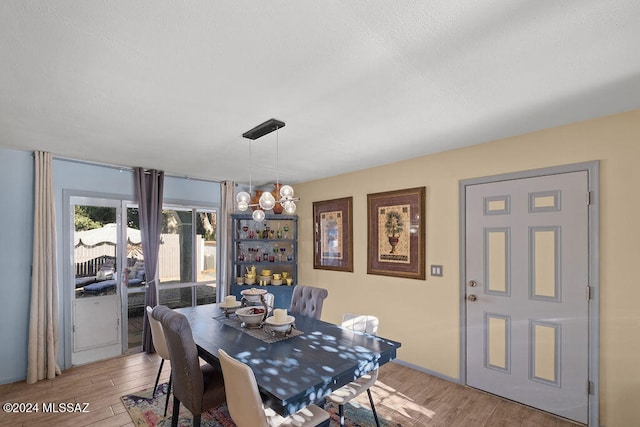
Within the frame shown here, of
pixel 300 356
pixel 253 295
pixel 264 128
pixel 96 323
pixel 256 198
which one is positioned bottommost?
pixel 96 323

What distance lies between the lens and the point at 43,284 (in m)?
3.27

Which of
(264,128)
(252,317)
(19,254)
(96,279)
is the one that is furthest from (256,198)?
(19,254)

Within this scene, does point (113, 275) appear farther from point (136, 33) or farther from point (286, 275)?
point (136, 33)

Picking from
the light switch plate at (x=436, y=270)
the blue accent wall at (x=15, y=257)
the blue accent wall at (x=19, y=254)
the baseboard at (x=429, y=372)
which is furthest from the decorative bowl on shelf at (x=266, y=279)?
the blue accent wall at (x=15, y=257)

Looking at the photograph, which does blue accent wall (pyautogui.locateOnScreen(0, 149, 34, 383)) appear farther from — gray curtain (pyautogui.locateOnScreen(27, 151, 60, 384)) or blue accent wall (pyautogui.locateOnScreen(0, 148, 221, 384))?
gray curtain (pyautogui.locateOnScreen(27, 151, 60, 384))

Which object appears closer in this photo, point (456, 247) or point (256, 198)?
point (456, 247)

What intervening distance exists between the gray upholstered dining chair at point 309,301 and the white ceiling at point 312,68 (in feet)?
5.09

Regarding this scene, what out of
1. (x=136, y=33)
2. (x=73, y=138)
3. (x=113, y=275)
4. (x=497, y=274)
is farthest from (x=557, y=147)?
(x=113, y=275)

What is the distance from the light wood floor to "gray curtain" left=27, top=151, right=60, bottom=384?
0.63 ft

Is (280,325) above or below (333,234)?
below

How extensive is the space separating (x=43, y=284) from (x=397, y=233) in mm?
3929

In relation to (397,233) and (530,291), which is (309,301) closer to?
(397,233)

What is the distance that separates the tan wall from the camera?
7.45 ft

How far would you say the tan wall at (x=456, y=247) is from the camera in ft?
7.45
